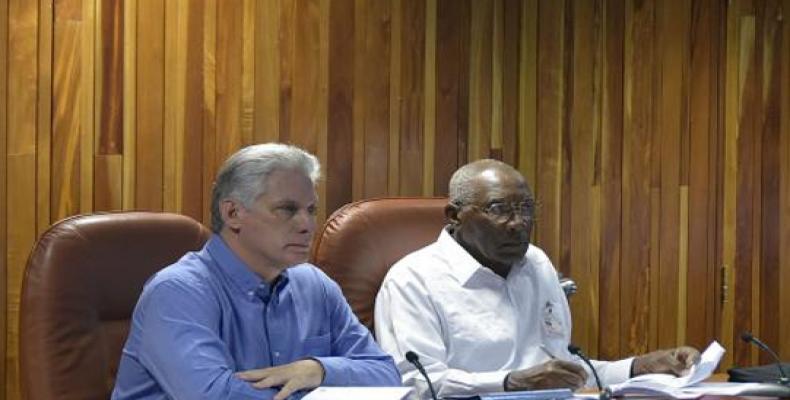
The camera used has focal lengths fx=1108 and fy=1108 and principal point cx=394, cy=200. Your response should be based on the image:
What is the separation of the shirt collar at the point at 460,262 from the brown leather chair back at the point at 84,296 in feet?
2.51

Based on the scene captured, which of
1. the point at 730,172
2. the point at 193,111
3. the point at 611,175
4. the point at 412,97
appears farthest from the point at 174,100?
the point at 730,172

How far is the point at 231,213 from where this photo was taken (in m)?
2.27

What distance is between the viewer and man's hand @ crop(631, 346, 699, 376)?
8.89 feet

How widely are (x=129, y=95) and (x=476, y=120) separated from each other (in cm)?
118

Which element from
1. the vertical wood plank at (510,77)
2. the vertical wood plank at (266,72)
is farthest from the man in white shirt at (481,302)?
the vertical wood plank at (510,77)

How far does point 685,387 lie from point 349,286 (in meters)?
0.96

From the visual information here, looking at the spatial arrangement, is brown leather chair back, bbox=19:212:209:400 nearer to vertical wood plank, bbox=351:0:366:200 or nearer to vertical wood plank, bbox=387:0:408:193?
vertical wood plank, bbox=351:0:366:200

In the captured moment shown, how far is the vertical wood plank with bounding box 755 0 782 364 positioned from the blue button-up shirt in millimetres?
2321

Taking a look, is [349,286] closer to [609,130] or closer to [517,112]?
[517,112]

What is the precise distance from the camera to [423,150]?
3.57 m

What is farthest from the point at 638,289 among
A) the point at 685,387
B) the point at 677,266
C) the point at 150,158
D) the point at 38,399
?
the point at 38,399

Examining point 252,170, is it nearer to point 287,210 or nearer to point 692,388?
point 287,210

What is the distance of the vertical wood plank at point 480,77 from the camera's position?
3.65 meters

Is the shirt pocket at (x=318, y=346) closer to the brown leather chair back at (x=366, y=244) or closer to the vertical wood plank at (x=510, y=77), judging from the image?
the brown leather chair back at (x=366, y=244)
